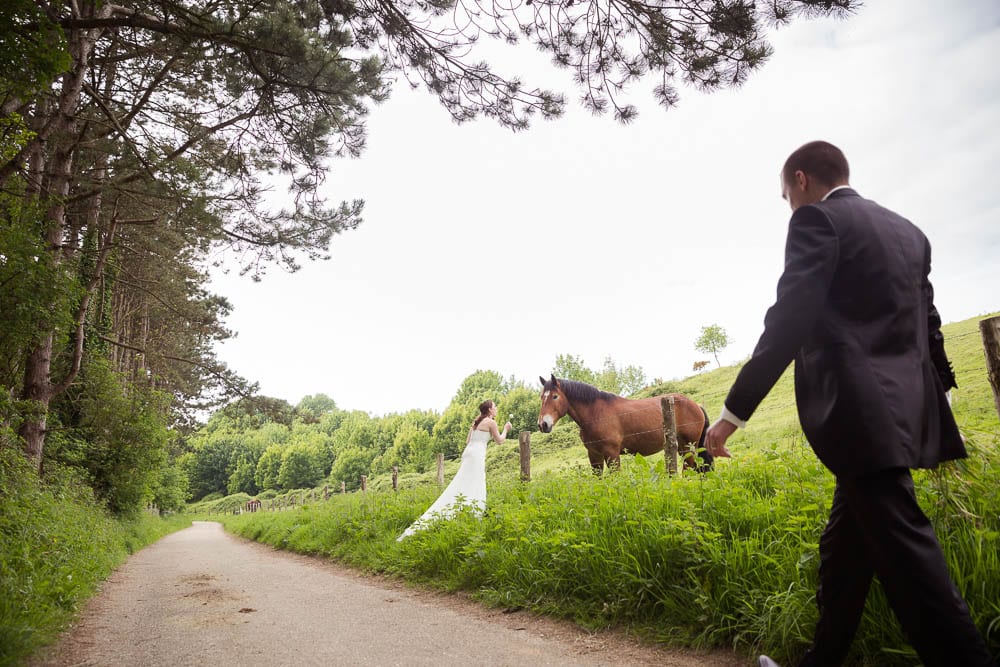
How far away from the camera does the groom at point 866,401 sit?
1.80m

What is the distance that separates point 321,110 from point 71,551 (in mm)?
6093

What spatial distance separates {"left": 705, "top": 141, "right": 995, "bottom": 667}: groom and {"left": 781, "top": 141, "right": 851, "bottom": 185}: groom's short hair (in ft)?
0.23

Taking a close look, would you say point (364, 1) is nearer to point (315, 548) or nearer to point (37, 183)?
point (37, 183)

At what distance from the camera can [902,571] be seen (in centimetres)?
181

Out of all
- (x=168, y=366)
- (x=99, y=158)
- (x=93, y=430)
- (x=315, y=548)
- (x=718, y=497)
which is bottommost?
(x=315, y=548)

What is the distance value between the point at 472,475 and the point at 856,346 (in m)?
6.72

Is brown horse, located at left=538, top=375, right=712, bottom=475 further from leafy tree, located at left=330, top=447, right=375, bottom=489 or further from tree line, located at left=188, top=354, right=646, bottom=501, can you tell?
leafy tree, located at left=330, top=447, right=375, bottom=489

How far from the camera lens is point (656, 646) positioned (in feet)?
11.1

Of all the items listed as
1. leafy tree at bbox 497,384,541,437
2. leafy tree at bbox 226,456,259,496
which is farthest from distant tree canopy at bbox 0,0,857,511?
leafy tree at bbox 226,456,259,496

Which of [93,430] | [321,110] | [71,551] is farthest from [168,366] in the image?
[321,110]

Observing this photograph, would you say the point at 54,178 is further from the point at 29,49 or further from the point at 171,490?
the point at 171,490

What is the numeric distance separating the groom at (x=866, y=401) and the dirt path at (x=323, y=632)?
4.37 ft

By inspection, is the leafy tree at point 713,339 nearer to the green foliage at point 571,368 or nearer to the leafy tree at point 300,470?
the green foliage at point 571,368

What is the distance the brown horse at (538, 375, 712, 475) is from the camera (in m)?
9.58
